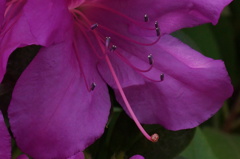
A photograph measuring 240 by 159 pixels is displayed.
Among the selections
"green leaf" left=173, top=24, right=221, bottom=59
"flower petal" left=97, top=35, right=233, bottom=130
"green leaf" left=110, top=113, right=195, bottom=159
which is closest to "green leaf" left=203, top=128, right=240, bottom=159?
"green leaf" left=173, top=24, right=221, bottom=59

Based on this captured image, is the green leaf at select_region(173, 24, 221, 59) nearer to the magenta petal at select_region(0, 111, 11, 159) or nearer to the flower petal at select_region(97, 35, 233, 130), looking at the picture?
Answer: the flower petal at select_region(97, 35, 233, 130)

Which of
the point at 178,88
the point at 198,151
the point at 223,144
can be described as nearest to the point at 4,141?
the point at 178,88

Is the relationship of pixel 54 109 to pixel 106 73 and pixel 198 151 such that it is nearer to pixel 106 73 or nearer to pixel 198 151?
pixel 106 73

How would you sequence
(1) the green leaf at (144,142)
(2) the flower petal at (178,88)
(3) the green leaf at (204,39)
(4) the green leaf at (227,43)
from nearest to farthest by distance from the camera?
(2) the flower petal at (178,88), (1) the green leaf at (144,142), (3) the green leaf at (204,39), (4) the green leaf at (227,43)

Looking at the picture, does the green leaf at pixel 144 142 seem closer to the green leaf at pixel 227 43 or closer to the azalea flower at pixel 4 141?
the azalea flower at pixel 4 141

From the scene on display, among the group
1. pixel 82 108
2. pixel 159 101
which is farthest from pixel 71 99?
pixel 159 101

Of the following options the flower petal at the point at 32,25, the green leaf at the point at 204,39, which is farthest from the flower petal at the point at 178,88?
the green leaf at the point at 204,39
